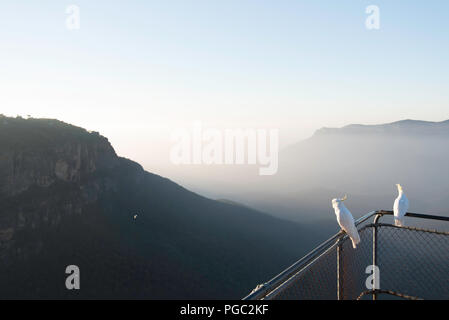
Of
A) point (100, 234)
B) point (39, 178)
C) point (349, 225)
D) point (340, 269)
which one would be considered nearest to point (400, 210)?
point (349, 225)

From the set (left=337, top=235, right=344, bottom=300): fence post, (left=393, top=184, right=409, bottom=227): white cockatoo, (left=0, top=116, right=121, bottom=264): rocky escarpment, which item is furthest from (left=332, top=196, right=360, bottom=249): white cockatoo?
(left=0, top=116, right=121, bottom=264): rocky escarpment

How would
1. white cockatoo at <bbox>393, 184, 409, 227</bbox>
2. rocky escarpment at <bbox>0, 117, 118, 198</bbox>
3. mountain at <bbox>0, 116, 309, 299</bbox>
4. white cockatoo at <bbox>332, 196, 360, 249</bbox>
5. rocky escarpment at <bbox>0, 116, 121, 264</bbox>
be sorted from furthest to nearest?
rocky escarpment at <bbox>0, 117, 118, 198</bbox> < rocky escarpment at <bbox>0, 116, 121, 264</bbox> < mountain at <bbox>0, 116, 309, 299</bbox> < white cockatoo at <bbox>393, 184, 409, 227</bbox> < white cockatoo at <bbox>332, 196, 360, 249</bbox>

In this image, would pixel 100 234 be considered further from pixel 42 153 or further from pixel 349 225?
pixel 349 225

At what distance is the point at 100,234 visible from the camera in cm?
4812

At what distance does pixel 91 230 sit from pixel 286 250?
3486 cm

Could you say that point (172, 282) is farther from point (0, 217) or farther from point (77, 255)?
point (0, 217)

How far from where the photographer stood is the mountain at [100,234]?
40.6 metres

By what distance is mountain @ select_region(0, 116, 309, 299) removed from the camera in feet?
133

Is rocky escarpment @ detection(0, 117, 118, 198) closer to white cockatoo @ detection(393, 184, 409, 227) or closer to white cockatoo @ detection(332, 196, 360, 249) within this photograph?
white cockatoo @ detection(332, 196, 360, 249)

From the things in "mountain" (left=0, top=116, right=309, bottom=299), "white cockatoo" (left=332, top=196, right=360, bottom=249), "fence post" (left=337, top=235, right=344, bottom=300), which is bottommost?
"mountain" (left=0, top=116, right=309, bottom=299)

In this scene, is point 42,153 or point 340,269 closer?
point 340,269

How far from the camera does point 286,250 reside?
206 ft
